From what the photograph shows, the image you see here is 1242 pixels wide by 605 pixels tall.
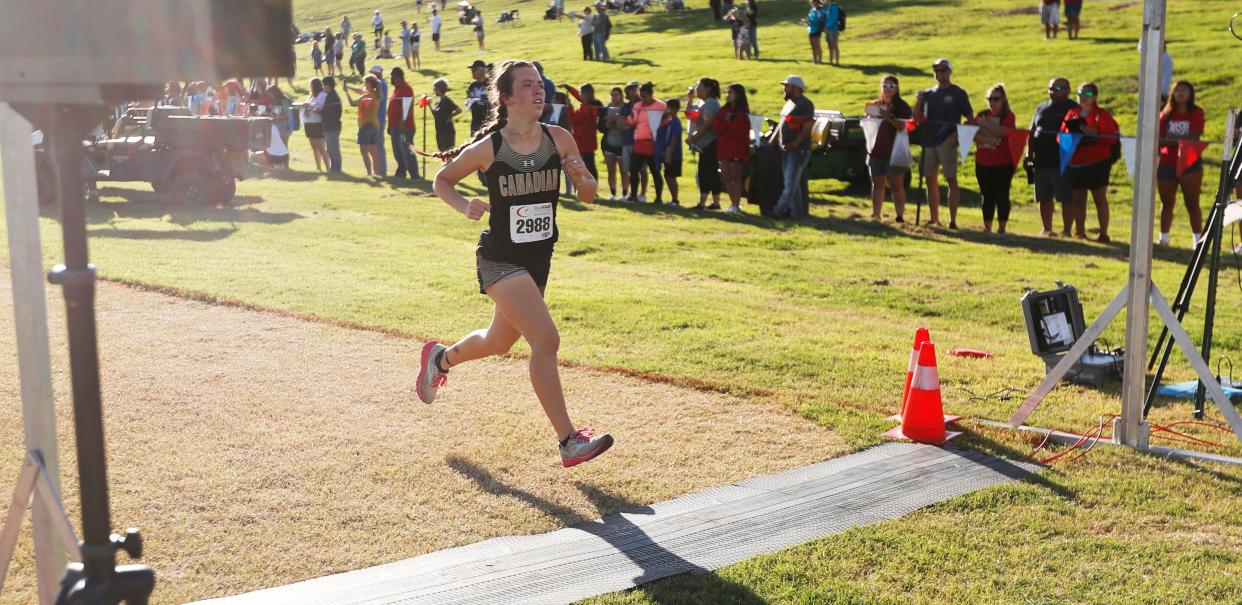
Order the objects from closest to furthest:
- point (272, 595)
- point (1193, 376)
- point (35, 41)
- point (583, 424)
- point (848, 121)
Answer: point (35, 41)
point (272, 595)
point (583, 424)
point (1193, 376)
point (848, 121)

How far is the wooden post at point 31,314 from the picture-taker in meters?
3.52

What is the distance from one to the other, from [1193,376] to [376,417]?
5627 mm

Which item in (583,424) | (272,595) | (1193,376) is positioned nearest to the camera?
(272,595)

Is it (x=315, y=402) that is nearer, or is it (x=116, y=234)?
(x=315, y=402)

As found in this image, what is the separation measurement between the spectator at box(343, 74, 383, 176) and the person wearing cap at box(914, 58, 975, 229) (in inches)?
407

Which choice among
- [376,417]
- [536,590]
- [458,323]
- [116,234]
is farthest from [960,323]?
[116,234]

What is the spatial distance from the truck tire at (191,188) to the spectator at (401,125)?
15.2 feet

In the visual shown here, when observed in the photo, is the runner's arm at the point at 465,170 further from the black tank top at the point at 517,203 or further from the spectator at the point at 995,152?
the spectator at the point at 995,152

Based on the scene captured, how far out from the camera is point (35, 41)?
9.29ft

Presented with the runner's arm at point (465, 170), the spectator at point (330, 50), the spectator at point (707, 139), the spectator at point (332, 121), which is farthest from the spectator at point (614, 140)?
the spectator at point (330, 50)

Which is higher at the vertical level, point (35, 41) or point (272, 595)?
point (35, 41)

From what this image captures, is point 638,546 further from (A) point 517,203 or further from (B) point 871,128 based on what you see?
(B) point 871,128

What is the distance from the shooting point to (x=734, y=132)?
17453 millimetres

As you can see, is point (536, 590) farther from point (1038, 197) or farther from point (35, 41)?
point (1038, 197)
